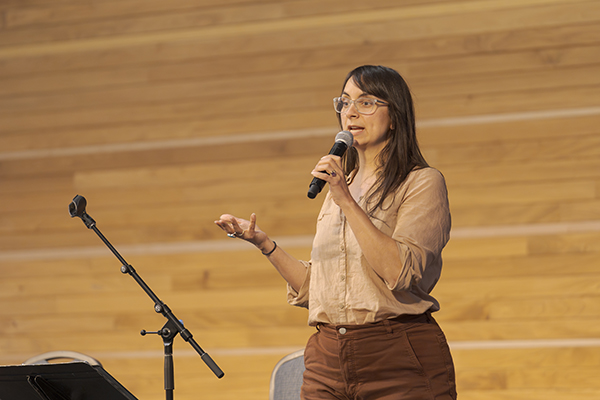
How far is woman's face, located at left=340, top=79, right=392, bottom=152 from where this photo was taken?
→ 1639mm

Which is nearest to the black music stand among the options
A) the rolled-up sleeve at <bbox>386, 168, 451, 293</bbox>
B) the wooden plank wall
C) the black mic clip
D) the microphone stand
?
the microphone stand

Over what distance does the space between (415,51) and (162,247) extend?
1761mm

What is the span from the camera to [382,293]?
1.49 meters

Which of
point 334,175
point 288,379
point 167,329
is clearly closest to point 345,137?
point 334,175

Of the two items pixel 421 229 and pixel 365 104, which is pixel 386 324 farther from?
pixel 365 104

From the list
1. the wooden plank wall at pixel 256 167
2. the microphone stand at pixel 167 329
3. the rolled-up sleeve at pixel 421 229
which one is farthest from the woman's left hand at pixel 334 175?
the wooden plank wall at pixel 256 167

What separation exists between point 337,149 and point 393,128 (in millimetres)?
202

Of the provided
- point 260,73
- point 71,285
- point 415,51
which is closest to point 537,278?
point 415,51

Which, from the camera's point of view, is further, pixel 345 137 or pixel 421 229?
pixel 345 137

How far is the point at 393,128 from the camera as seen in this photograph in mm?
1664

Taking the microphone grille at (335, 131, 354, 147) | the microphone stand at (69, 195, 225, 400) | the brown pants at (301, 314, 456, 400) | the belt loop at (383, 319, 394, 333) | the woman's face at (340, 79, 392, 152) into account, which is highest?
the woman's face at (340, 79, 392, 152)

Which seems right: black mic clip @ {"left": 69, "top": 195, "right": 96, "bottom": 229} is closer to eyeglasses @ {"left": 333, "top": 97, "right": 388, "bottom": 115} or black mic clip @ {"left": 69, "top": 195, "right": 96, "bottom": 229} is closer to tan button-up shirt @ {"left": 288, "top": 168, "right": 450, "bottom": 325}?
tan button-up shirt @ {"left": 288, "top": 168, "right": 450, "bottom": 325}

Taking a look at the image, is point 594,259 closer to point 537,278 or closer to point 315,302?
point 537,278

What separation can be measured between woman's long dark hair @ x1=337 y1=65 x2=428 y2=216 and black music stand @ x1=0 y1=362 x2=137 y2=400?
0.80 m
